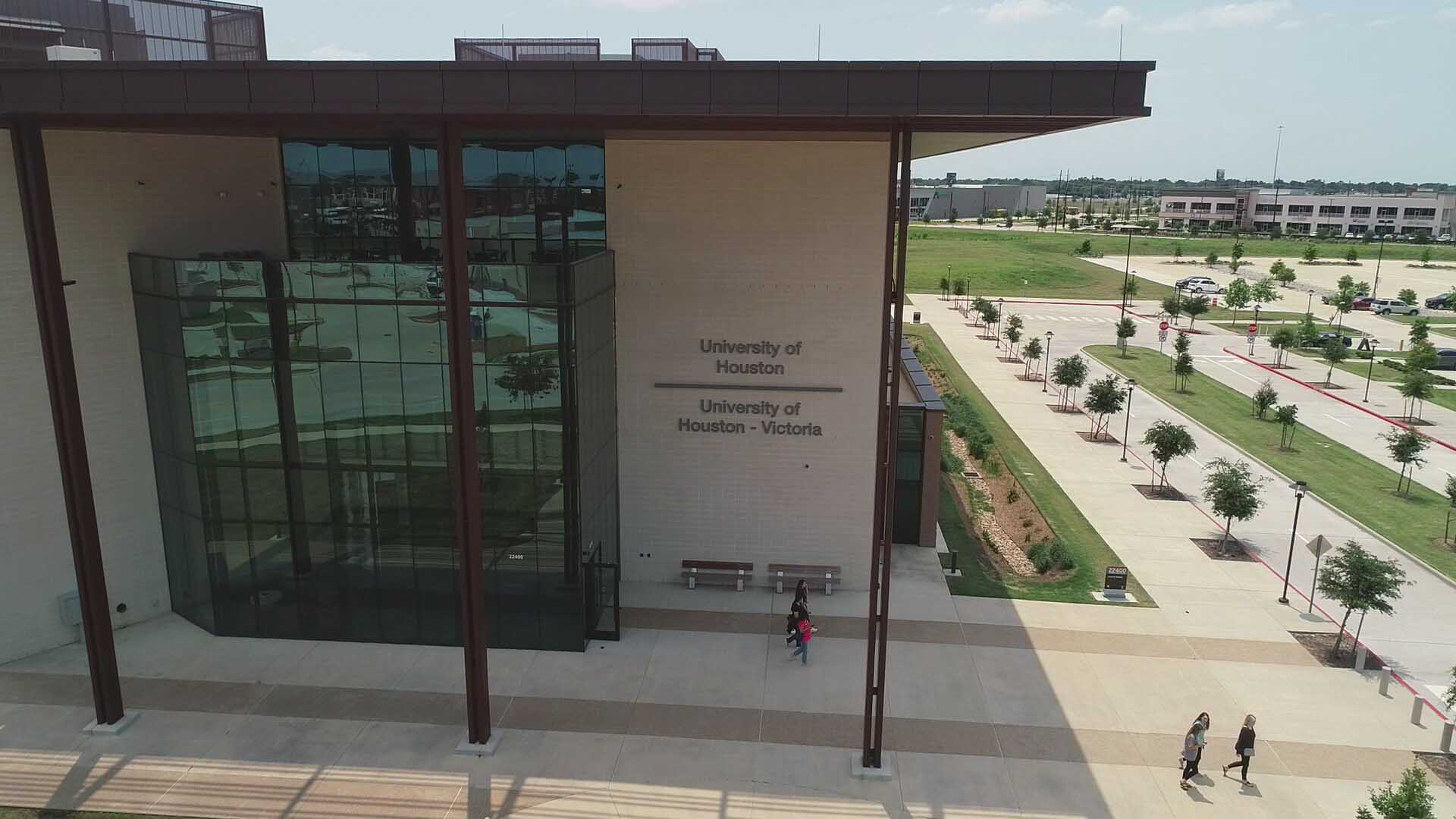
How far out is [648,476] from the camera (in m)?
19.4

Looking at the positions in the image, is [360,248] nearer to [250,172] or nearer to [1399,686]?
[250,172]

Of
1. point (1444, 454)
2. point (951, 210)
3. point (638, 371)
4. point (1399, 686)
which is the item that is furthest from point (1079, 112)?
point (951, 210)

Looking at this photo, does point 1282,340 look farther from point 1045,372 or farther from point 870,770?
point 870,770

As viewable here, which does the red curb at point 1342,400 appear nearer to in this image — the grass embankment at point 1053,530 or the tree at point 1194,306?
the tree at point 1194,306

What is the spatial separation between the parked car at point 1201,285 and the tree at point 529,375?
6612cm

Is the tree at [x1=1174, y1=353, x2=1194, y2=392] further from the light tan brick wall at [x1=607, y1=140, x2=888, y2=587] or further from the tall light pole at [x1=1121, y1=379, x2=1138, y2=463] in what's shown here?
the light tan brick wall at [x1=607, y1=140, x2=888, y2=587]

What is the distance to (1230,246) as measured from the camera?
105312 millimetres

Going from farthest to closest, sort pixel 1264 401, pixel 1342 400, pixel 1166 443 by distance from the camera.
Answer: pixel 1342 400
pixel 1264 401
pixel 1166 443

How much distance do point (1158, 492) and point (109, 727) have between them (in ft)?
83.1

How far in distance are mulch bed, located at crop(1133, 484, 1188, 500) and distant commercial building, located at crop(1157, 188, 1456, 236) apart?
11711 cm

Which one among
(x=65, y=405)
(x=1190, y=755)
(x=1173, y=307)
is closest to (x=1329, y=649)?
(x=1190, y=755)

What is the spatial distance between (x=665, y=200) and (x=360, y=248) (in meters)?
5.85

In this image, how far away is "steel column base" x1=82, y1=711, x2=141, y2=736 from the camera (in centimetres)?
1396

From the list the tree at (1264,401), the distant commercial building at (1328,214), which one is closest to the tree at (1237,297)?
the tree at (1264,401)
